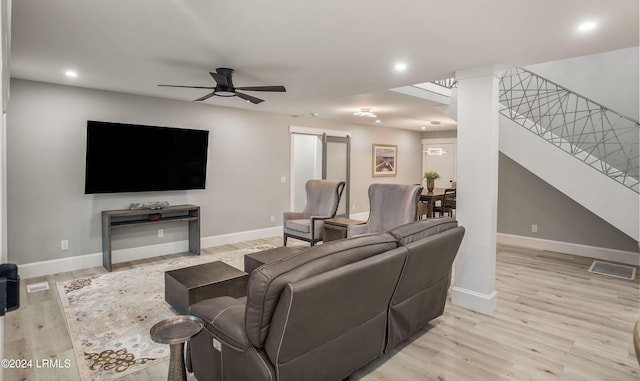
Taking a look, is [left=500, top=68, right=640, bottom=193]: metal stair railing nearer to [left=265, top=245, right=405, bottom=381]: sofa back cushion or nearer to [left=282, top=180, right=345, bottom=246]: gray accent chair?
[left=282, top=180, right=345, bottom=246]: gray accent chair

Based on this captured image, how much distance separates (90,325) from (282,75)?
3.04m

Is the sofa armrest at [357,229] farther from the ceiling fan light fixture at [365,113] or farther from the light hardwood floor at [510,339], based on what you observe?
the ceiling fan light fixture at [365,113]

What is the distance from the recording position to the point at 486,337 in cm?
301

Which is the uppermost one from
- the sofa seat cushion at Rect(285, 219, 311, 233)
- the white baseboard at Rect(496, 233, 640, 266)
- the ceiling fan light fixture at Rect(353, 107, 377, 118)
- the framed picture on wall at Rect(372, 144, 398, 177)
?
the ceiling fan light fixture at Rect(353, 107, 377, 118)

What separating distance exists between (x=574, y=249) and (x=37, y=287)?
7122mm

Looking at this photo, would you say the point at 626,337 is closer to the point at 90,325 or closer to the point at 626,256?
the point at 626,256

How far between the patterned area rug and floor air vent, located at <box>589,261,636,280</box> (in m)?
4.69

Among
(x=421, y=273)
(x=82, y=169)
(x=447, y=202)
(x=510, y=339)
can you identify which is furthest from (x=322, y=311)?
(x=447, y=202)

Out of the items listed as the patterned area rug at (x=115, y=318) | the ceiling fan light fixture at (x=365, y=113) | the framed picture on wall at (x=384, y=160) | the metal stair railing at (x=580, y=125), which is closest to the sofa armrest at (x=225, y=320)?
the patterned area rug at (x=115, y=318)

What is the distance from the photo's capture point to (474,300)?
3.55m

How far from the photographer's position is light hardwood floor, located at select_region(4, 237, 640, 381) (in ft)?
8.24

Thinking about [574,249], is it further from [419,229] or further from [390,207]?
[419,229]

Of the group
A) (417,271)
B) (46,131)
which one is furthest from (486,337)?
(46,131)

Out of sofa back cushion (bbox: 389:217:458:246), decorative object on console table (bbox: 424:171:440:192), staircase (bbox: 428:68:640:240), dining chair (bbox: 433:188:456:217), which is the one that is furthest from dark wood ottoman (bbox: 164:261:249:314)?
dining chair (bbox: 433:188:456:217)
